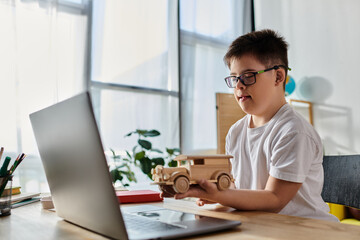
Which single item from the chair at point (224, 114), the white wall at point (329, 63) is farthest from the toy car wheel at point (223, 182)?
the white wall at point (329, 63)

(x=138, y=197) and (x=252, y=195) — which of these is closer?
(x=252, y=195)

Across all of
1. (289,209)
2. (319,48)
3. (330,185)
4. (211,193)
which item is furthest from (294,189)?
(319,48)

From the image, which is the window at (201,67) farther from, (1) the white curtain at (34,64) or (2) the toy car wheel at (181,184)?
(2) the toy car wheel at (181,184)

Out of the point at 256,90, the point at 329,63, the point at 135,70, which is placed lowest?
the point at 256,90

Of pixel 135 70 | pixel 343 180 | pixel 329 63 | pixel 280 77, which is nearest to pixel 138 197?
pixel 280 77

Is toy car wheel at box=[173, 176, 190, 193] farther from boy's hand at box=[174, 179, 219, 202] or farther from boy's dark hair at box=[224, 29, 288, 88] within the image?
boy's dark hair at box=[224, 29, 288, 88]

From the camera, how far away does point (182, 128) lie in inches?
146

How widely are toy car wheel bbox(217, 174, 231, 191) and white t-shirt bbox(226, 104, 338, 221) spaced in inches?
9.9

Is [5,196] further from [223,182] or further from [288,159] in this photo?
[288,159]

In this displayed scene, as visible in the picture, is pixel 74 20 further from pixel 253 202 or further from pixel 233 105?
pixel 253 202

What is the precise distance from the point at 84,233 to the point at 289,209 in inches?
25.0

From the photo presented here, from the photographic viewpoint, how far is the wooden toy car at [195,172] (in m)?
0.67

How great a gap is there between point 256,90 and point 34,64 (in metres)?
2.26

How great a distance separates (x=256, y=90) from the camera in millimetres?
1092
